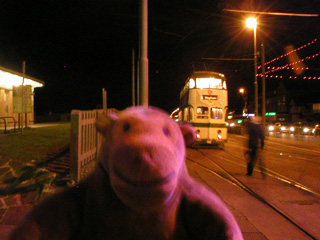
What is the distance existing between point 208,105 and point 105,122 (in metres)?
13.4

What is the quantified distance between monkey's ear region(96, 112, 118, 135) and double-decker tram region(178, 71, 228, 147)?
13053 mm

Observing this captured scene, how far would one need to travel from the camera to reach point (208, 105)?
14.6 metres

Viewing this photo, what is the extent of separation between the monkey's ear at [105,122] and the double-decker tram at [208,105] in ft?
42.8

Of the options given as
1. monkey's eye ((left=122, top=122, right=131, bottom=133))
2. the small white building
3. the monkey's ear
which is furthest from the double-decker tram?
monkey's eye ((left=122, top=122, right=131, bottom=133))

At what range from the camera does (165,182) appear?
121 centimetres

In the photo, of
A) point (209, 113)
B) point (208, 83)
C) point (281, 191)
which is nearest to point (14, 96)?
point (208, 83)

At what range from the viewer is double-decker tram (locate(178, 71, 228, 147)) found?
14.5m

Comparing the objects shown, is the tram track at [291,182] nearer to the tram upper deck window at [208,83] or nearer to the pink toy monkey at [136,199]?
the pink toy monkey at [136,199]

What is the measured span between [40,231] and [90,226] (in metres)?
0.22

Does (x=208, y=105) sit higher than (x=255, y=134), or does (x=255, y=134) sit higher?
(x=208, y=105)

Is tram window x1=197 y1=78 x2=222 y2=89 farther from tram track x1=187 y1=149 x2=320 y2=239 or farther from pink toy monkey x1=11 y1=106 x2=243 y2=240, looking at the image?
pink toy monkey x1=11 y1=106 x2=243 y2=240

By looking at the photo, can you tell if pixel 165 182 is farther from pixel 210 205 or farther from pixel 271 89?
pixel 271 89

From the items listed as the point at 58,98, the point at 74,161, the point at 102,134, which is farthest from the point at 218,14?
the point at 58,98

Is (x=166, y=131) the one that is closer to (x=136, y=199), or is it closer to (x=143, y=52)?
(x=136, y=199)
